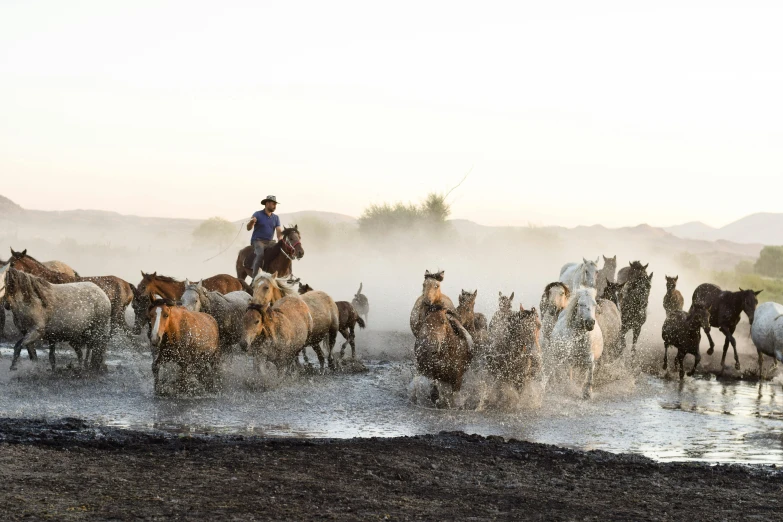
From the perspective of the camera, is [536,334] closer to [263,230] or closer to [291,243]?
[291,243]

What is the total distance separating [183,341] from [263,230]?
635 centimetres

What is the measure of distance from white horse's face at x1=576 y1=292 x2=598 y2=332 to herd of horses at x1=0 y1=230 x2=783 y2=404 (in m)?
0.02

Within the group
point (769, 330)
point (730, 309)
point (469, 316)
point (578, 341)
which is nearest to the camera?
point (469, 316)

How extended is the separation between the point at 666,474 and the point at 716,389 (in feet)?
25.2

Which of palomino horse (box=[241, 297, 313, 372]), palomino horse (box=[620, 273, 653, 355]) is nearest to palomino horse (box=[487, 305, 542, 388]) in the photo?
palomino horse (box=[241, 297, 313, 372])

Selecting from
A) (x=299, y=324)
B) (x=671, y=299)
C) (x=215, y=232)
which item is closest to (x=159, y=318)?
(x=299, y=324)

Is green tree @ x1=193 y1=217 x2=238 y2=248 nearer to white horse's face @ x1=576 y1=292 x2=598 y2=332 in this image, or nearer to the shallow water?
the shallow water

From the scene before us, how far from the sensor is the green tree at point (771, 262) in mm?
52219

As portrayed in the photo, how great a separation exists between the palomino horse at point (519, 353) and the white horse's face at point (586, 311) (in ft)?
3.35

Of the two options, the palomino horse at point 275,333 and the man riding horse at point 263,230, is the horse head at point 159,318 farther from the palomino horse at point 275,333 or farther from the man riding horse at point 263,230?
the man riding horse at point 263,230

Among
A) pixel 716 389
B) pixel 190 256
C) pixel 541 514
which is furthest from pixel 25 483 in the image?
pixel 190 256

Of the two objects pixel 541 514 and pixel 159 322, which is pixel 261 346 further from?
pixel 541 514

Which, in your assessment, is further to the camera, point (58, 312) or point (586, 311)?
point (58, 312)

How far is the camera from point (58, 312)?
13297 mm
